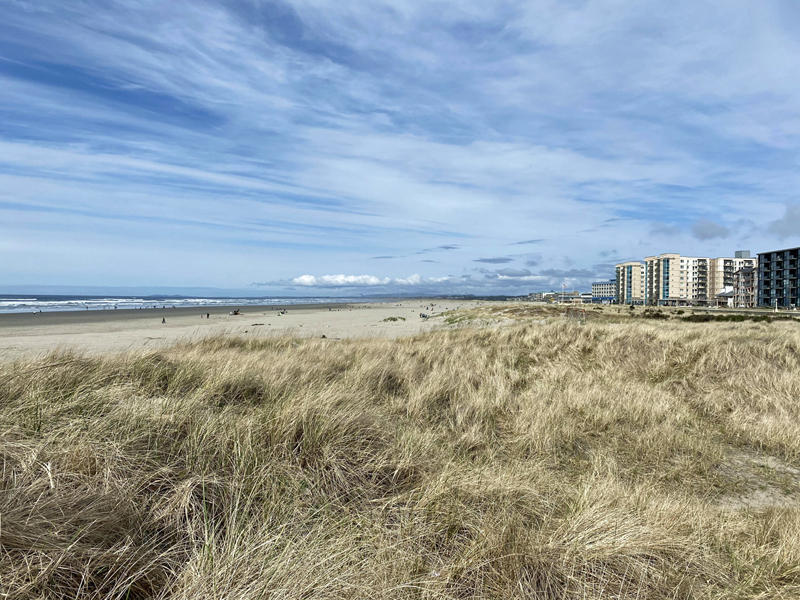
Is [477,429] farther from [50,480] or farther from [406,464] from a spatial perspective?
[50,480]

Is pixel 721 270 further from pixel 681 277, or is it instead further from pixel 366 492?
pixel 366 492

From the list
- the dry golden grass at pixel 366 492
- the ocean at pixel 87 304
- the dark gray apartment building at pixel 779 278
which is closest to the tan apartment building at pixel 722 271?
the dark gray apartment building at pixel 779 278

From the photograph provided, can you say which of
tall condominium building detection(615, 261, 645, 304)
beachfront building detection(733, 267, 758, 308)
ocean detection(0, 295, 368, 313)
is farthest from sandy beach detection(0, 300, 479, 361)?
tall condominium building detection(615, 261, 645, 304)

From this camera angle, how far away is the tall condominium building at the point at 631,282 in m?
151

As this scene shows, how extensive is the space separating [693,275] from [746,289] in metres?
26.6

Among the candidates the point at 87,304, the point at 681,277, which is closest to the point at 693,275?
the point at 681,277

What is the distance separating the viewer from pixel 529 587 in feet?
7.16

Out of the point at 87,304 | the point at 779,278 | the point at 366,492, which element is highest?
the point at 779,278

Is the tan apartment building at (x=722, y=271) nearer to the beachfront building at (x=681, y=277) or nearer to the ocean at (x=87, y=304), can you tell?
the beachfront building at (x=681, y=277)

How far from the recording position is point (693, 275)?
134375 millimetres

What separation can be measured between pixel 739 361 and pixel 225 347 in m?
11.9

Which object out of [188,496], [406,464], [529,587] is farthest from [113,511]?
[529,587]

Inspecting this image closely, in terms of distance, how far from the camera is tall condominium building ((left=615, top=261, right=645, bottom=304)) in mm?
151250

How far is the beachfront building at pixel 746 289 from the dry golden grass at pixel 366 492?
12568cm
